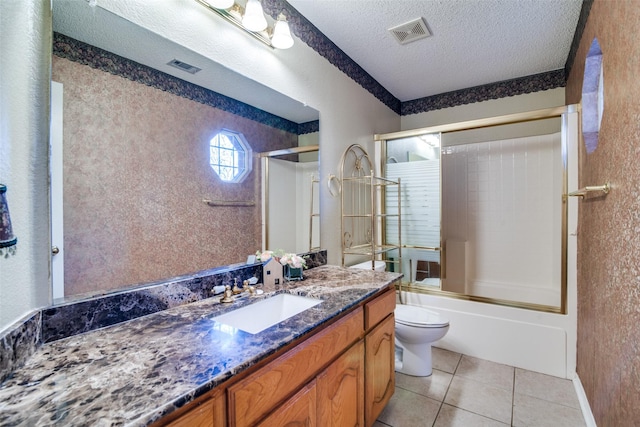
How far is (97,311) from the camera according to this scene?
37.5 inches

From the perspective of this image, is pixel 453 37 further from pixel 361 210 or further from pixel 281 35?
pixel 361 210

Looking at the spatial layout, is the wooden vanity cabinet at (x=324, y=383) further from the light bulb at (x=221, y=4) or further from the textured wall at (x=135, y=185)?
the light bulb at (x=221, y=4)

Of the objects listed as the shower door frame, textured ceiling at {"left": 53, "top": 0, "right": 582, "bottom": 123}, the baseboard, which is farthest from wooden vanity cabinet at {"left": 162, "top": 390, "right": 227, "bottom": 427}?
the shower door frame

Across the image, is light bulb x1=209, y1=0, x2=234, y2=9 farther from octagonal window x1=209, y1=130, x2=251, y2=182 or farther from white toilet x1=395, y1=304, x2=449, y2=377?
white toilet x1=395, y1=304, x2=449, y2=377

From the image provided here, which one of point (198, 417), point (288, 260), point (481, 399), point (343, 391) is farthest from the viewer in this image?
point (481, 399)

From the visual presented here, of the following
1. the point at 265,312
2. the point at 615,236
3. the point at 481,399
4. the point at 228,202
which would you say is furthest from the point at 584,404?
the point at 228,202

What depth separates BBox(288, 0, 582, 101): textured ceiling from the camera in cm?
186

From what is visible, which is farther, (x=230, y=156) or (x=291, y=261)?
(x=291, y=261)

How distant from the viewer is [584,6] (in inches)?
70.4

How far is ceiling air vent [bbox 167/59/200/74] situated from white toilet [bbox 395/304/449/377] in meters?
1.94

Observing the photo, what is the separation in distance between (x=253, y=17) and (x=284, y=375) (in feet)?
5.21

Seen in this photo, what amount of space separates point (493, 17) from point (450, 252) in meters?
2.29

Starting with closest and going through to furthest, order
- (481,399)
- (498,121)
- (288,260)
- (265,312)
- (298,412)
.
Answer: (298,412)
(265,312)
(288,260)
(481,399)
(498,121)

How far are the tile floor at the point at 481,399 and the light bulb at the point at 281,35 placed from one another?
2.20 metres
